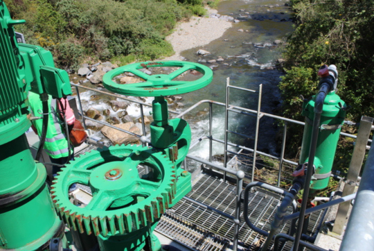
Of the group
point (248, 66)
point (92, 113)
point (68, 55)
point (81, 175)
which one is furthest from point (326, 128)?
point (68, 55)

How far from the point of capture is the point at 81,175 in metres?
2.39

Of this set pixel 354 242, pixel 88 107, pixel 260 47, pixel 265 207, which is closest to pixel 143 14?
pixel 260 47

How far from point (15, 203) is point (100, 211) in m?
0.58

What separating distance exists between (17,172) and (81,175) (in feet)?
1.58

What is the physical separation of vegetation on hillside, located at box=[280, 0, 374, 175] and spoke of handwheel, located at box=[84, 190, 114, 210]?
28.0 ft

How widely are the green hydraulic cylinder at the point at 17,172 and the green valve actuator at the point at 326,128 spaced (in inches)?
73.7

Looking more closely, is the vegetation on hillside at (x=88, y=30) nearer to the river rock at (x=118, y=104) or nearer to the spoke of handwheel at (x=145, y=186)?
the river rock at (x=118, y=104)

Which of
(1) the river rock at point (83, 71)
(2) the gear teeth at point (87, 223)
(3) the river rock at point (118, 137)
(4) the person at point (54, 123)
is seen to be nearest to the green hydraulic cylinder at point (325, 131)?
(2) the gear teeth at point (87, 223)

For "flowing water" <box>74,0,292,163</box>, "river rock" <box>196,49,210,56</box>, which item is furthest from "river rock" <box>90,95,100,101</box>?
"river rock" <box>196,49,210,56</box>

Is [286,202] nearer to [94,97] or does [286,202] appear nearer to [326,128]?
[326,128]

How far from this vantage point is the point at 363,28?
9.64 m

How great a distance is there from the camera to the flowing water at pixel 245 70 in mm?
11664

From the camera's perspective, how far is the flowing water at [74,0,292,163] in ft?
38.3

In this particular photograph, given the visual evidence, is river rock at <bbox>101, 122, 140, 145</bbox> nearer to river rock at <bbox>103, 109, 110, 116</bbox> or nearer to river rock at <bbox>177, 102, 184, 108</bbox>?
river rock at <bbox>103, 109, 110, 116</bbox>
